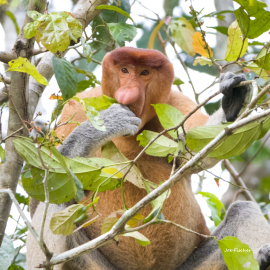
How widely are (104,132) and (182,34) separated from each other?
3.83 feet

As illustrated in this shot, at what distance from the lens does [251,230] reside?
2.19 m

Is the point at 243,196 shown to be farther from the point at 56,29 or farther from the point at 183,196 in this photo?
the point at 56,29

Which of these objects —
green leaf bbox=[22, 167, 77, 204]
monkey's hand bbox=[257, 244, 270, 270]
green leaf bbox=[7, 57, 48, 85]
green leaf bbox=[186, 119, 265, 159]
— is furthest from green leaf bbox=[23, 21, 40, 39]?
monkey's hand bbox=[257, 244, 270, 270]

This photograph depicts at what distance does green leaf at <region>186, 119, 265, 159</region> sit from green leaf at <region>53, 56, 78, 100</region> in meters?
0.58

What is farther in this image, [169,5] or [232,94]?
[169,5]

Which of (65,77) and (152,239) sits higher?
(65,77)

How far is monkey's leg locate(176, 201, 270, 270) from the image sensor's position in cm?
213

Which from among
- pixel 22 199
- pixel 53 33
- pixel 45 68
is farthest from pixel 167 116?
pixel 22 199

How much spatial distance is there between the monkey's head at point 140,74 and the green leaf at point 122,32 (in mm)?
98

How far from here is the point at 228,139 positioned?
5.10 ft

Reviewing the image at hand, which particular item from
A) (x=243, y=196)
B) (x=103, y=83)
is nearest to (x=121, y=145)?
(x=103, y=83)

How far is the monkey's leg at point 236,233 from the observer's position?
213 cm

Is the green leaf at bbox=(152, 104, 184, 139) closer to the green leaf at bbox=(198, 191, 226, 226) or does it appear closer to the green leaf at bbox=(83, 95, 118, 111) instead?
the green leaf at bbox=(83, 95, 118, 111)

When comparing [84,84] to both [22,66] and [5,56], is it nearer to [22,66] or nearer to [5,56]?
[5,56]
